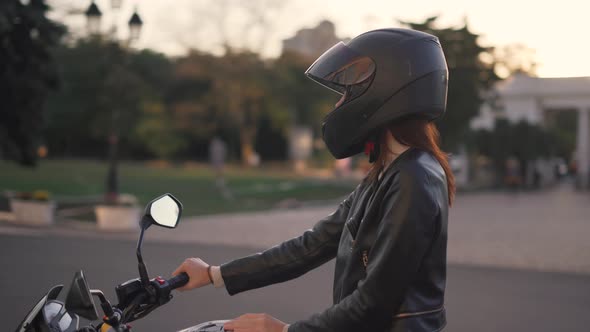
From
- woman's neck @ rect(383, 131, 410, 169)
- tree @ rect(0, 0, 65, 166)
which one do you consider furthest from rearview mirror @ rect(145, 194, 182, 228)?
tree @ rect(0, 0, 65, 166)

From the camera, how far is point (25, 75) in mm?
20094

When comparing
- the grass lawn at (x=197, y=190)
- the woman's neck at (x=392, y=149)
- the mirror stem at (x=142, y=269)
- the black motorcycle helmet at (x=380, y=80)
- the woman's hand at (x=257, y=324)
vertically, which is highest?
the black motorcycle helmet at (x=380, y=80)

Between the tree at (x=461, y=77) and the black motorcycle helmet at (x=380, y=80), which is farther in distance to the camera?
the tree at (x=461, y=77)

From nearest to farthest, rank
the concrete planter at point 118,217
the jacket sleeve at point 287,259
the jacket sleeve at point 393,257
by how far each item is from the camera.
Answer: the jacket sleeve at point 393,257
the jacket sleeve at point 287,259
the concrete planter at point 118,217

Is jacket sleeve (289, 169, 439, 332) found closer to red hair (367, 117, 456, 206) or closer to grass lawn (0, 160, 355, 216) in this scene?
red hair (367, 117, 456, 206)

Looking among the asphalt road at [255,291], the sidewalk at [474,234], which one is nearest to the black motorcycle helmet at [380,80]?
the asphalt road at [255,291]

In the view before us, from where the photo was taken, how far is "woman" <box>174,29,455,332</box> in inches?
73.4

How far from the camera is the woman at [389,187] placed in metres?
1.86

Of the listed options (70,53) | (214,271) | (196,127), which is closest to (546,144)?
(196,127)

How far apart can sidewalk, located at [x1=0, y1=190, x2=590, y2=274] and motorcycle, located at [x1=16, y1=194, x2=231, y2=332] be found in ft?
33.9

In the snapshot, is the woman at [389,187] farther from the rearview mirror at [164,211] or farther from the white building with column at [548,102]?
the white building with column at [548,102]

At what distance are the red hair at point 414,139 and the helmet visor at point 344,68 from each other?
0.51ft

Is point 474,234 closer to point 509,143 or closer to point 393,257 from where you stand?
point 393,257

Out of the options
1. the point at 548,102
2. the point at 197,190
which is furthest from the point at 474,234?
the point at 548,102
